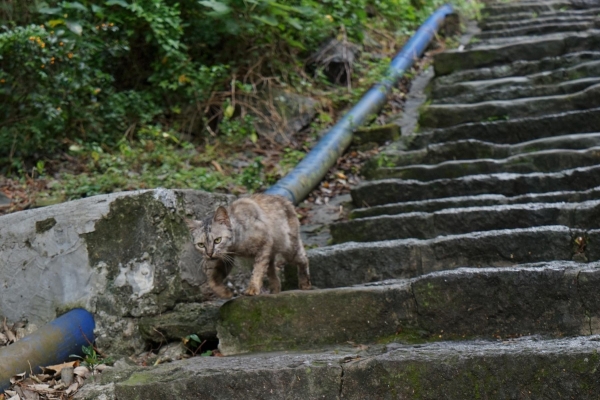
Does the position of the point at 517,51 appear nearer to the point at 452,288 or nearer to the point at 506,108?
the point at 506,108

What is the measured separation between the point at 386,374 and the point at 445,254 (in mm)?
1676

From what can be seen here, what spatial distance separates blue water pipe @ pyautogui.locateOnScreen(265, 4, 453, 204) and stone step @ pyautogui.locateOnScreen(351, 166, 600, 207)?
2.01 ft

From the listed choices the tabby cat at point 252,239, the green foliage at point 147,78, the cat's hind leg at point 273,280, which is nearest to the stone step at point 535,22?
the green foliage at point 147,78

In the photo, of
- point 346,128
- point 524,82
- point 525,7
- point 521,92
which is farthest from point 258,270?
point 525,7

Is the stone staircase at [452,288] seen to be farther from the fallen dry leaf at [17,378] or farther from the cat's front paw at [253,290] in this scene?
the fallen dry leaf at [17,378]

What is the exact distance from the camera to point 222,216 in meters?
4.60

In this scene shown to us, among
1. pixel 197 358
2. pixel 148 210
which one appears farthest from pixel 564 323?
pixel 148 210

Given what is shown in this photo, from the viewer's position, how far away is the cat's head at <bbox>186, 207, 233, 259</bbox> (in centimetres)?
455

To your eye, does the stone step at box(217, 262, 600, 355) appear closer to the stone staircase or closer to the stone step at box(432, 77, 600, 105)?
the stone staircase

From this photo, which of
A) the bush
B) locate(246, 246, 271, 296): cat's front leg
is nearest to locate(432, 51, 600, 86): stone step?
the bush

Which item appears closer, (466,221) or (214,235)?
(214,235)

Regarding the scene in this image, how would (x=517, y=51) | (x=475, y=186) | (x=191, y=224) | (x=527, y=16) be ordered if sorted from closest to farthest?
1. (x=191, y=224)
2. (x=475, y=186)
3. (x=517, y=51)
4. (x=527, y=16)

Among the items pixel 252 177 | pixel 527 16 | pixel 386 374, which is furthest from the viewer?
pixel 527 16

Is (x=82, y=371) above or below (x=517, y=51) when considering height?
below
